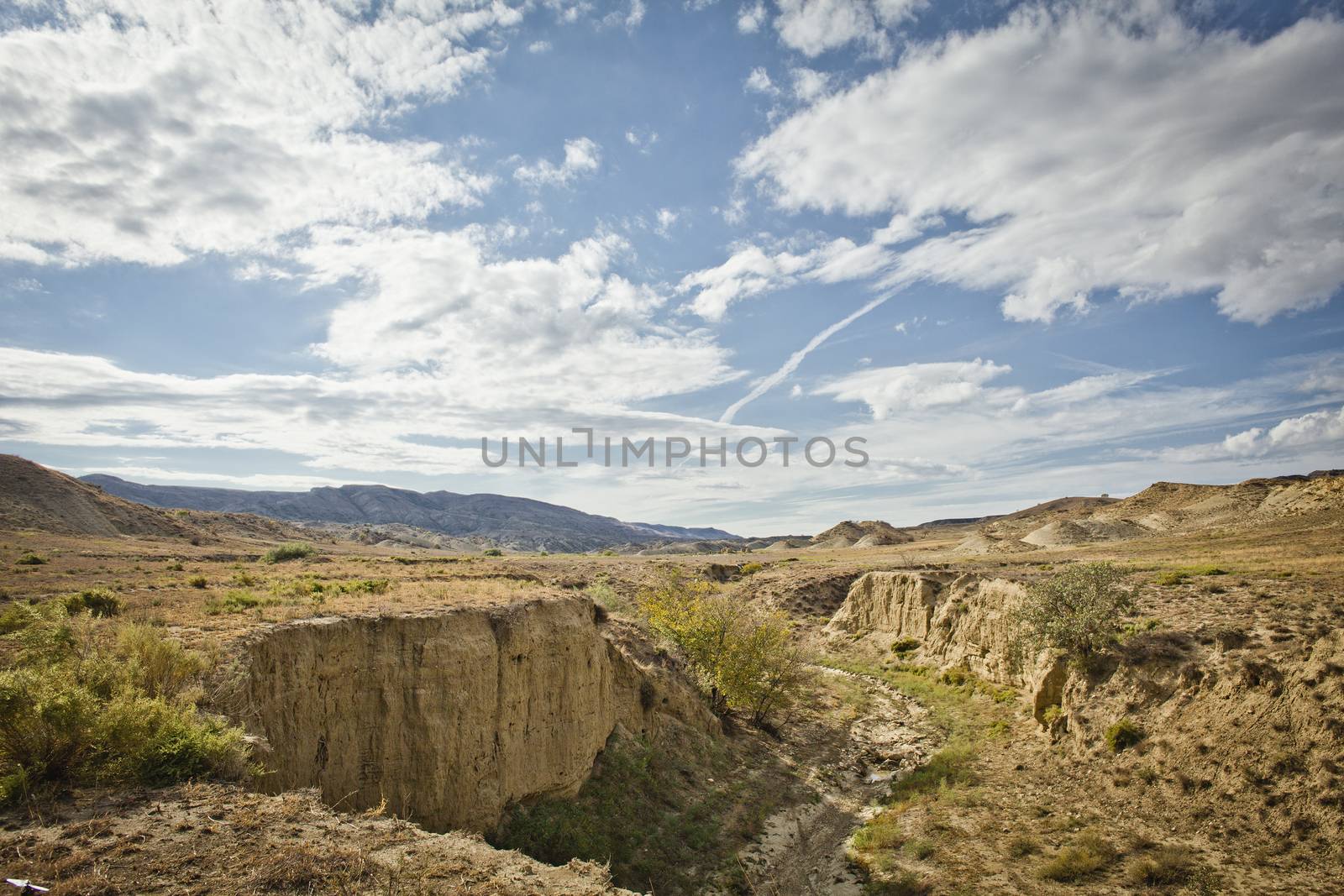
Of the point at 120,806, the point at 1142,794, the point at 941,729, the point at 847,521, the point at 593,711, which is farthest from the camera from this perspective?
the point at 847,521

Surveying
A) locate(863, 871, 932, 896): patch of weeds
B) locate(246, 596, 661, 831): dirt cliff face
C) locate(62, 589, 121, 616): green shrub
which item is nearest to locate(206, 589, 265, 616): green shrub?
locate(62, 589, 121, 616): green shrub

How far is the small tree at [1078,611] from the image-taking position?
86.4 ft

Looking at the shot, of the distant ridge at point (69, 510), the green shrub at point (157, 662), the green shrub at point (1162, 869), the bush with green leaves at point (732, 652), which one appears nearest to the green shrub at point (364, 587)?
the green shrub at point (157, 662)

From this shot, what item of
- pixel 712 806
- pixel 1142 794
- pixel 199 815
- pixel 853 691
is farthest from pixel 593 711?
pixel 853 691

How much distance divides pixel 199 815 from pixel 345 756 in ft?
23.9

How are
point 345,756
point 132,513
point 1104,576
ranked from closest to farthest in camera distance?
point 345,756
point 1104,576
point 132,513

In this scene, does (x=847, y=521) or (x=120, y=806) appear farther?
(x=847, y=521)

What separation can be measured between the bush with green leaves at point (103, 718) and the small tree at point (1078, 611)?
29.4m

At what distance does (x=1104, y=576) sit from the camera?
92.1 ft

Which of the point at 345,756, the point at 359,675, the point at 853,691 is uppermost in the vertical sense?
the point at 359,675

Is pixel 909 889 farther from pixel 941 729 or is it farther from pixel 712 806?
pixel 941 729

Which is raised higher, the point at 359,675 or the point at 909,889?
the point at 359,675

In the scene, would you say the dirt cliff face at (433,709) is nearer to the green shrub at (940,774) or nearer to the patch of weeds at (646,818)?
the patch of weeds at (646,818)

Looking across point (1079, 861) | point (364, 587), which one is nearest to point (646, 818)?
point (364, 587)
